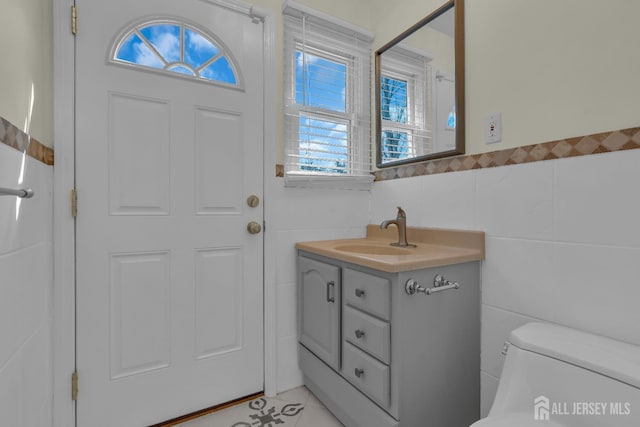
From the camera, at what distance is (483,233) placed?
1243 millimetres

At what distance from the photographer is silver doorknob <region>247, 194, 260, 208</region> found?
1524mm

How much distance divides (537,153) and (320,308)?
1.09 meters

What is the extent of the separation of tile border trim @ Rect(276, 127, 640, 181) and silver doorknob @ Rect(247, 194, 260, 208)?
0.17m

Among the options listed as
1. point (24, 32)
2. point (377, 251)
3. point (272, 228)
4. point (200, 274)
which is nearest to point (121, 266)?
point (200, 274)

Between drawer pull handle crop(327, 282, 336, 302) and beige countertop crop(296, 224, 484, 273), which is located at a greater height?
beige countertop crop(296, 224, 484, 273)

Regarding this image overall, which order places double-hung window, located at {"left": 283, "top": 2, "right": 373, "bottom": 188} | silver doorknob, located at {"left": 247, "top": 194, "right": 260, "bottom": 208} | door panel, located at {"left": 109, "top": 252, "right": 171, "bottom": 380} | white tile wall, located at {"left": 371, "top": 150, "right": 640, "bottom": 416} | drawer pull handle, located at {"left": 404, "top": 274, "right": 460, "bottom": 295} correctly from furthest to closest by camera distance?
double-hung window, located at {"left": 283, "top": 2, "right": 373, "bottom": 188} → silver doorknob, located at {"left": 247, "top": 194, "right": 260, "bottom": 208} → door panel, located at {"left": 109, "top": 252, "right": 171, "bottom": 380} → drawer pull handle, located at {"left": 404, "top": 274, "right": 460, "bottom": 295} → white tile wall, located at {"left": 371, "top": 150, "right": 640, "bottom": 416}

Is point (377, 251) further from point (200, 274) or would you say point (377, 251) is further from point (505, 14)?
point (505, 14)

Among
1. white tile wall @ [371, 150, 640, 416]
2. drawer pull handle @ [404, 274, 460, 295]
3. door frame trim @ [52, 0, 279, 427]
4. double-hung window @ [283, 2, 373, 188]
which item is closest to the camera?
white tile wall @ [371, 150, 640, 416]

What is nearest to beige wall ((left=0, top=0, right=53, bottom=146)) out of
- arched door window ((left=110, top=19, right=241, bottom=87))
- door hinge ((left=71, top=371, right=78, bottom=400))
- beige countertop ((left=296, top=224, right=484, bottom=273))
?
arched door window ((left=110, top=19, right=241, bottom=87))

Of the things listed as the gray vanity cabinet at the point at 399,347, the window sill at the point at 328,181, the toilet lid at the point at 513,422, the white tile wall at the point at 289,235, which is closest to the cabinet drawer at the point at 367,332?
the gray vanity cabinet at the point at 399,347

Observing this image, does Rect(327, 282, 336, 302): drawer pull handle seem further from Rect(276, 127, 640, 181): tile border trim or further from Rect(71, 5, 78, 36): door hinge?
Rect(71, 5, 78, 36): door hinge

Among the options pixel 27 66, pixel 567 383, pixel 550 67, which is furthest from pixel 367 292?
pixel 27 66

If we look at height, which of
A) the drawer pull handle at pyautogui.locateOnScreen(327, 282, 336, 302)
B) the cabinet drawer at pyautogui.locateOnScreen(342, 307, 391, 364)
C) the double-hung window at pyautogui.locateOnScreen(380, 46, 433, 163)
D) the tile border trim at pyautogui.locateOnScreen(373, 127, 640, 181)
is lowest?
the cabinet drawer at pyautogui.locateOnScreen(342, 307, 391, 364)

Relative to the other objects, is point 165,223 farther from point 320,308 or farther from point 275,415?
point 275,415
